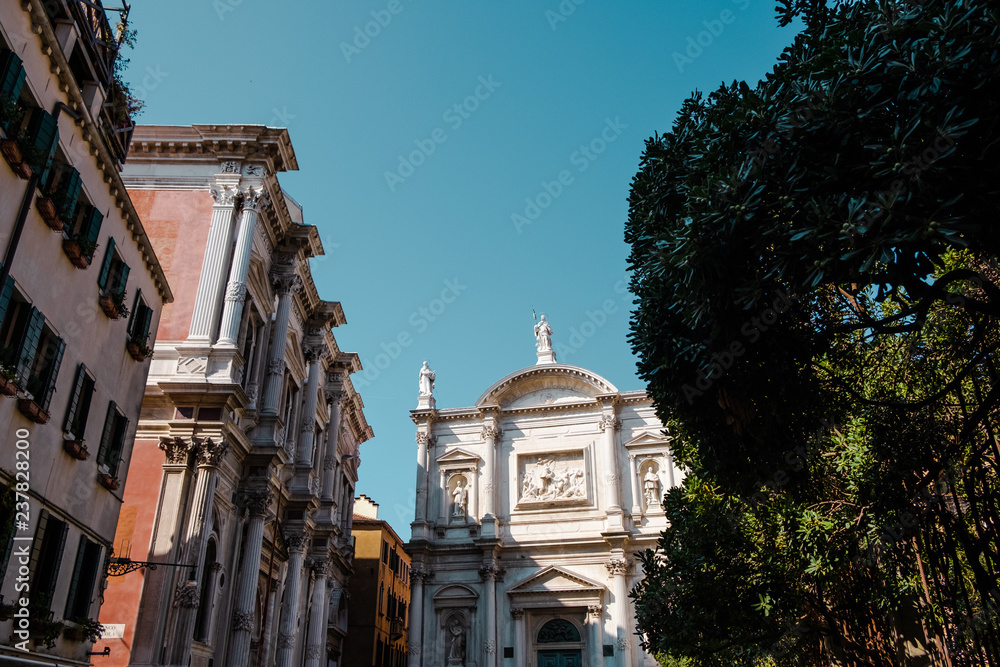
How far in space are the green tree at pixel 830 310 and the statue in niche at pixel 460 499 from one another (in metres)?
23.6

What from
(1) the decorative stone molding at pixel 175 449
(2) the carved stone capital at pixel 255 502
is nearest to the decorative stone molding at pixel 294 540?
(2) the carved stone capital at pixel 255 502

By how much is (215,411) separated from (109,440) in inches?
208

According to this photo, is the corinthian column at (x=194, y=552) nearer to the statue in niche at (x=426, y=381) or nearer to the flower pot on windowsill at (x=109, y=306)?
the flower pot on windowsill at (x=109, y=306)

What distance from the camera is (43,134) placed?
1121cm

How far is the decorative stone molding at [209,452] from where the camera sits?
18906 mm

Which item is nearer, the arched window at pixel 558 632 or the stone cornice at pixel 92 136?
the stone cornice at pixel 92 136

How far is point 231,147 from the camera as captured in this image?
22.8 m

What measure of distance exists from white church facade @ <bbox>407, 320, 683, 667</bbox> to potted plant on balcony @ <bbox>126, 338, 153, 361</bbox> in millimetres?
21690

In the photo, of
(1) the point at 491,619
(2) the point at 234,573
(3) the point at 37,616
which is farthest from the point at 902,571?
(1) the point at 491,619

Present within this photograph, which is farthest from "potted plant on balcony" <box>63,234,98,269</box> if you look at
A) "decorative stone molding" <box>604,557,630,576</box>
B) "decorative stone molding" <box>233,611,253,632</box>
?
"decorative stone molding" <box>604,557,630,576</box>

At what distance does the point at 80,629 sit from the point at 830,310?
1266 centimetres

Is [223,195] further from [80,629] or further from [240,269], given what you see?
[80,629]

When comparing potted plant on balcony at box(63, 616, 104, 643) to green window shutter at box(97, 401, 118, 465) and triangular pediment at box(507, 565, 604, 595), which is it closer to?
green window shutter at box(97, 401, 118, 465)

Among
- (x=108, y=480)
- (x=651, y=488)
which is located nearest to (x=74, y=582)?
(x=108, y=480)
